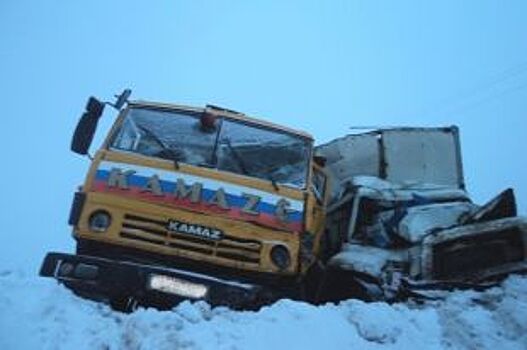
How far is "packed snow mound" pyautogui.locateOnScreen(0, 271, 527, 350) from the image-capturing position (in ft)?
13.8

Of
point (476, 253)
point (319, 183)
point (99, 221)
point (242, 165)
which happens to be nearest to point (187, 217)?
point (99, 221)

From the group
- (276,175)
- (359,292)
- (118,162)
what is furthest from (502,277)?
(118,162)

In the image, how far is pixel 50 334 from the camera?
420cm

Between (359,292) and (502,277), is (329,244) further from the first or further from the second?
(502,277)

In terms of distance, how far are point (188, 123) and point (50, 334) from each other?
3.27 m

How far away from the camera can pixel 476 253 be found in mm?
6434

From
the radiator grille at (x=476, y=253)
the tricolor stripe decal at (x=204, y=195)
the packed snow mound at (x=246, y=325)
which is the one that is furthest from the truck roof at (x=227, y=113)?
the packed snow mound at (x=246, y=325)

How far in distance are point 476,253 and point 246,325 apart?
2.85m

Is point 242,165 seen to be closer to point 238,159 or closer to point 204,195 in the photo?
point 238,159

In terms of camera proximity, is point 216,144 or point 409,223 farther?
point 409,223

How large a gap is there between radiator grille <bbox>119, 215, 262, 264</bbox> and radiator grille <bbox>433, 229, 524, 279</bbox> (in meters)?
1.77

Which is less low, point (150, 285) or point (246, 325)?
point (150, 285)

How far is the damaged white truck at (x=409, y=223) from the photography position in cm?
632

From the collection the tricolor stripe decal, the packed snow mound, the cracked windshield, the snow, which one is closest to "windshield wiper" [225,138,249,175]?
the cracked windshield
